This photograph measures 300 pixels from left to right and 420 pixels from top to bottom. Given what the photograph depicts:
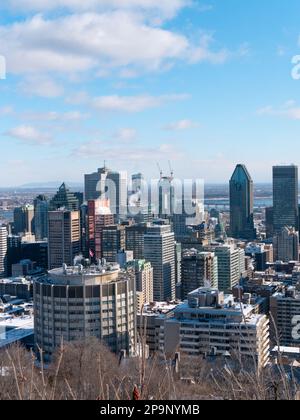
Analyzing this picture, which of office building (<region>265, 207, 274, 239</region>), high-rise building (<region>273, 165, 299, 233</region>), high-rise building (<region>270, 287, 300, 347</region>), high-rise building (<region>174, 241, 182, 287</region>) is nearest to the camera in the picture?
high-rise building (<region>270, 287, 300, 347</region>)

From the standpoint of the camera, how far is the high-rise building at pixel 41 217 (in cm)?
2370

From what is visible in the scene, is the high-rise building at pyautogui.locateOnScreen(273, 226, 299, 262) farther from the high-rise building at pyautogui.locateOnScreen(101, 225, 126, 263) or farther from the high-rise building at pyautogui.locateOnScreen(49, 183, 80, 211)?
the high-rise building at pyautogui.locateOnScreen(49, 183, 80, 211)

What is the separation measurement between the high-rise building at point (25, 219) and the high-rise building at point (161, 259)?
9.22 metres

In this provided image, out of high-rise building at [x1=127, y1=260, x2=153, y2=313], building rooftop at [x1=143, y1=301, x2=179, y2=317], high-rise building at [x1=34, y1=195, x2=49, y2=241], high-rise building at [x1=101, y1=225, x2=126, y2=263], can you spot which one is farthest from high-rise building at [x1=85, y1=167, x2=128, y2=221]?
building rooftop at [x1=143, y1=301, x2=179, y2=317]

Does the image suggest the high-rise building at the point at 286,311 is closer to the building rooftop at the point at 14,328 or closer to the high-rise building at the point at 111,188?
the building rooftop at the point at 14,328

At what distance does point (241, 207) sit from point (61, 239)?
13.2 metres

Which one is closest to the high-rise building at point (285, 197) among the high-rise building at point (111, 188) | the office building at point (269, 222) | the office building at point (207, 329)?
the office building at point (269, 222)

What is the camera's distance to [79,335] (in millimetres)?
6434

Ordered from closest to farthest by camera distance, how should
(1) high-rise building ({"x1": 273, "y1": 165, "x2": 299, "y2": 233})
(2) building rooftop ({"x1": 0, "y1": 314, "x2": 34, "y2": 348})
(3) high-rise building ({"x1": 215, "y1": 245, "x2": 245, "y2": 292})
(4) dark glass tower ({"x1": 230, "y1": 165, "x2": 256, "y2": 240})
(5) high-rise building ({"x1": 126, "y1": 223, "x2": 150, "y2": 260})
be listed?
(2) building rooftop ({"x1": 0, "y1": 314, "x2": 34, "y2": 348})
(3) high-rise building ({"x1": 215, "y1": 245, "x2": 245, "y2": 292})
(5) high-rise building ({"x1": 126, "y1": 223, "x2": 150, "y2": 260})
(1) high-rise building ({"x1": 273, "y1": 165, "x2": 299, "y2": 233})
(4) dark glass tower ({"x1": 230, "y1": 165, "x2": 256, "y2": 240})

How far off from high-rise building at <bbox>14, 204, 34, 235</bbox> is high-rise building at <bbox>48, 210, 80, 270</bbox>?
21.2 ft

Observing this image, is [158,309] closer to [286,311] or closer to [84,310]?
[286,311]

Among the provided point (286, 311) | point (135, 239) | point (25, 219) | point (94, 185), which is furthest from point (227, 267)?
point (25, 219)

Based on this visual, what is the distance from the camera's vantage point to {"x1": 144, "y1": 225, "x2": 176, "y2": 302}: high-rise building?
15.7 metres

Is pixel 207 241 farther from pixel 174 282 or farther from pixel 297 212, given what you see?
pixel 297 212
